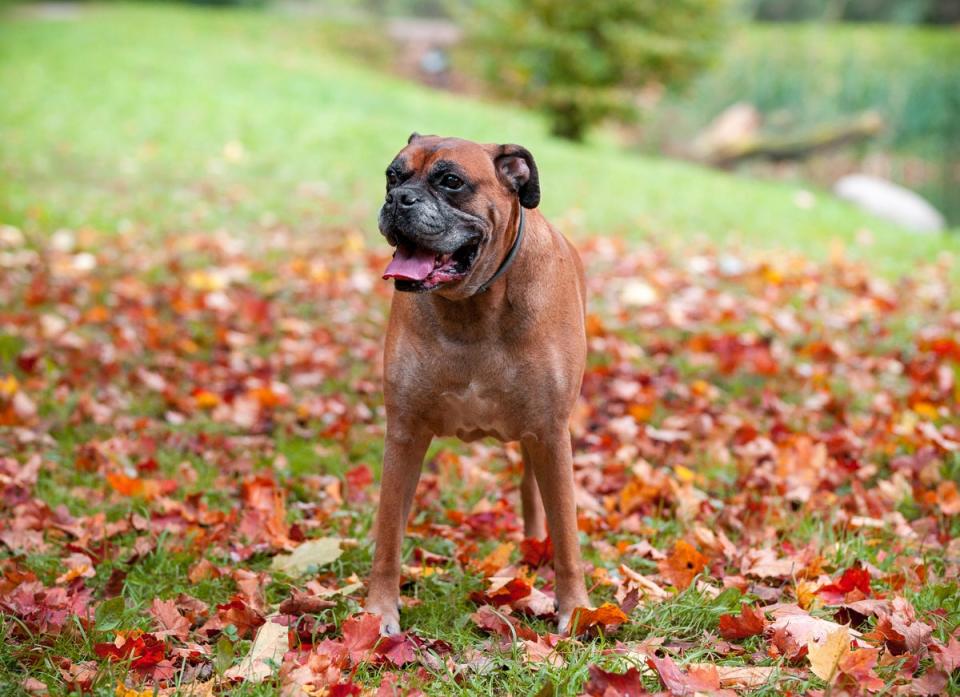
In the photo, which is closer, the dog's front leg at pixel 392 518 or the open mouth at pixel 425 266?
the open mouth at pixel 425 266

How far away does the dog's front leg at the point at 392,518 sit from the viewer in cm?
350

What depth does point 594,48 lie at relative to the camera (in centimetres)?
1762

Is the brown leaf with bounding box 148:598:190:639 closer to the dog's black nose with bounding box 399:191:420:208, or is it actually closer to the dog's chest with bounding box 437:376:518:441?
the dog's chest with bounding box 437:376:518:441

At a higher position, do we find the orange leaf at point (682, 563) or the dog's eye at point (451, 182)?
the dog's eye at point (451, 182)

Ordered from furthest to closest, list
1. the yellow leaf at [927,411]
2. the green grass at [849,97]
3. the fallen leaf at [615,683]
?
the green grass at [849,97], the yellow leaf at [927,411], the fallen leaf at [615,683]

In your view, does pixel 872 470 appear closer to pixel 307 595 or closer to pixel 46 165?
pixel 307 595

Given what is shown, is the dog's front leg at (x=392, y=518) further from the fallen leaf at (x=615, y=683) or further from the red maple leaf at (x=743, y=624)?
the red maple leaf at (x=743, y=624)

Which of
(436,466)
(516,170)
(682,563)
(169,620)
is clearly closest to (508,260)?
(516,170)

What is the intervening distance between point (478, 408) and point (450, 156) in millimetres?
829

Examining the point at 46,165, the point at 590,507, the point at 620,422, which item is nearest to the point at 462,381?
the point at 590,507

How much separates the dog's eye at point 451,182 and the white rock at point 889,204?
1343 centimetres

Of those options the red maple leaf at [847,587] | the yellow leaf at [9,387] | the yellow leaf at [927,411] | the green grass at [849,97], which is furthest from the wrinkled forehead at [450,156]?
the green grass at [849,97]

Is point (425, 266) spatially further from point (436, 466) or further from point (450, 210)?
point (436, 466)

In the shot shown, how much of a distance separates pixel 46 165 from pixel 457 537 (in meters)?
9.27
